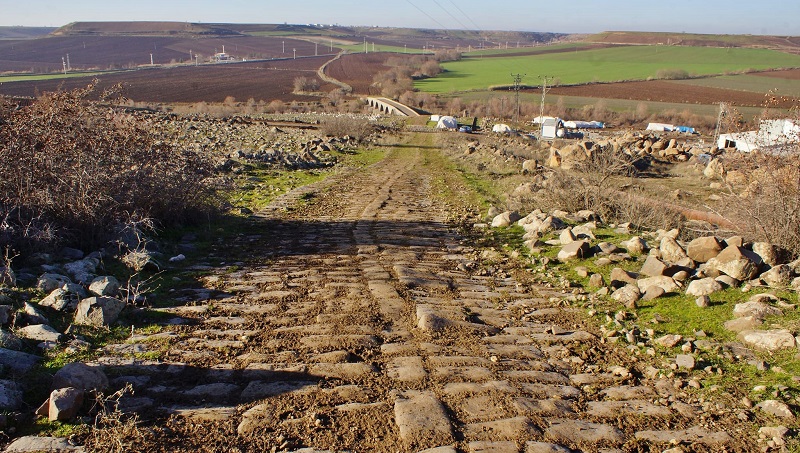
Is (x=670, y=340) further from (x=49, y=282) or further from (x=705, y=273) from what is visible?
(x=49, y=282)

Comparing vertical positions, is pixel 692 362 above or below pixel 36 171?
below

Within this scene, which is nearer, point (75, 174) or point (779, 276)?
point (779, 276)

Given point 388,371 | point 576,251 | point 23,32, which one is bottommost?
point 388,371

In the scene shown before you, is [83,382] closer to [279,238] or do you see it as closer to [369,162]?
[279,238]

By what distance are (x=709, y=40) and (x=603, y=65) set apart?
1681 inches

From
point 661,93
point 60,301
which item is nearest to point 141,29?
point 661,93

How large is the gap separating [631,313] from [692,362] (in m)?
1.18

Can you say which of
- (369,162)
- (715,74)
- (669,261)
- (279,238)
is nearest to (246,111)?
(369,162)

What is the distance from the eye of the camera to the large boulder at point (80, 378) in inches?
144

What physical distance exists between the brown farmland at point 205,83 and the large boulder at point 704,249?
54.9 m

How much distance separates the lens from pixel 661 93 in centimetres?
7638

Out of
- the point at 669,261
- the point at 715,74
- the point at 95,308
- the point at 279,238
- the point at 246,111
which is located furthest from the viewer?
the point at 715,74

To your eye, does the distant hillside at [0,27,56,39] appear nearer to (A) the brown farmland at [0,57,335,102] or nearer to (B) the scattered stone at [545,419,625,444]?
(A) the brown farmland at [0,57,335,102]

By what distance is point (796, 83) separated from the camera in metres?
71.9
